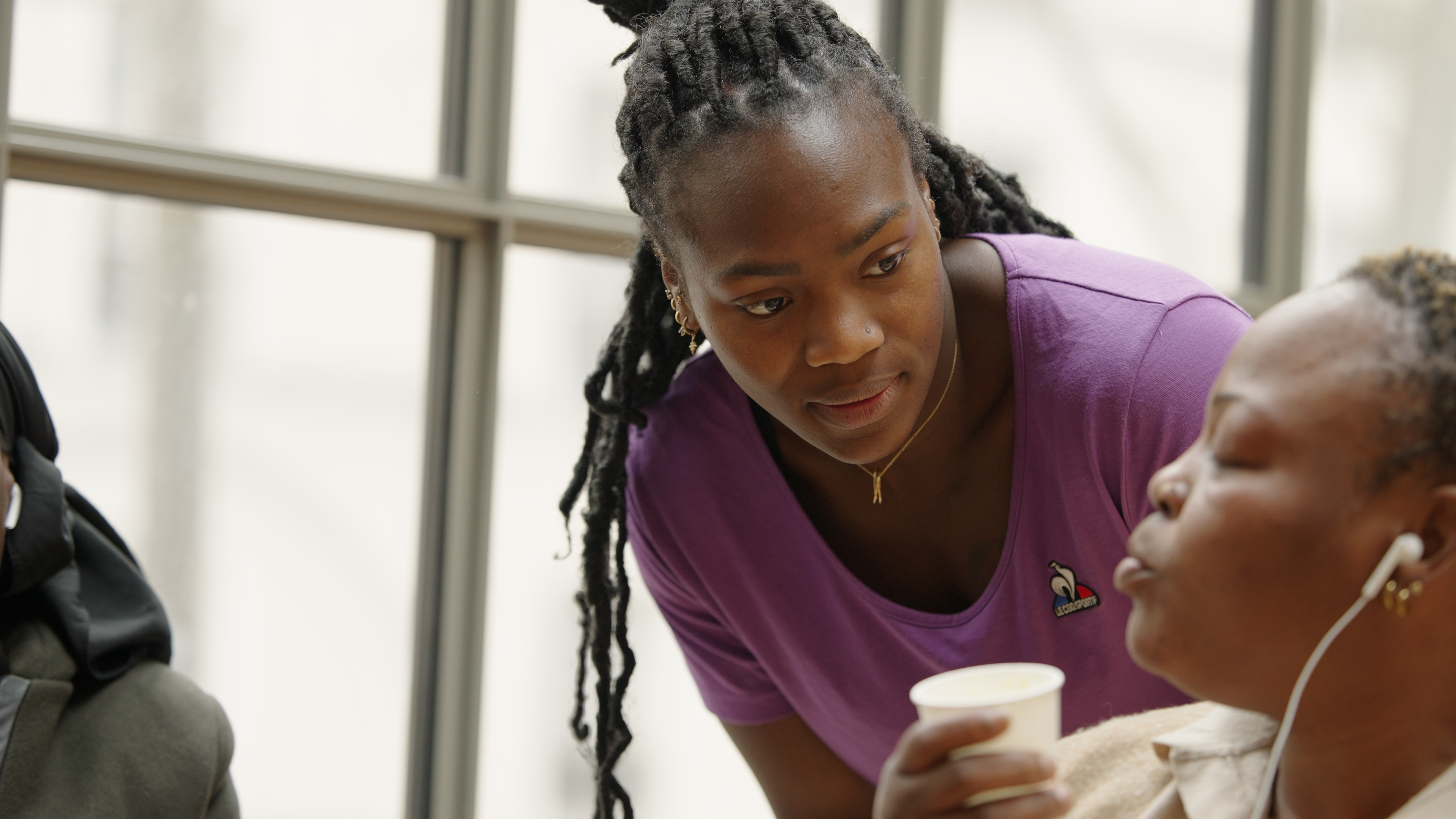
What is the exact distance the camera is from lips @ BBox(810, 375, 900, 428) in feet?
4.71

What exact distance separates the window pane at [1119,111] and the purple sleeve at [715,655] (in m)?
2.15

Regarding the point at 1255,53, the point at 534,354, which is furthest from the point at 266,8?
the point at 1255,53

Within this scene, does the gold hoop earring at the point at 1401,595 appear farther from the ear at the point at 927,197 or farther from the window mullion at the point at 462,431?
the window mullion at the point at 462,431

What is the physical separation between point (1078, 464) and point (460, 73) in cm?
202

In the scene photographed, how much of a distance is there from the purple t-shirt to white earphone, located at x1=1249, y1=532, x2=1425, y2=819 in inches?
18.6

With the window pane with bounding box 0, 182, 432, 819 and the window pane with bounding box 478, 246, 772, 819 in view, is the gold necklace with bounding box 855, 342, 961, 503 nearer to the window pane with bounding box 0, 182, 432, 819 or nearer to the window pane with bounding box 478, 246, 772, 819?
the window pane with bounding box 478, 246, 772, 819

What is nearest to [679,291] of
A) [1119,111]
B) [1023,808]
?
[1023,808]

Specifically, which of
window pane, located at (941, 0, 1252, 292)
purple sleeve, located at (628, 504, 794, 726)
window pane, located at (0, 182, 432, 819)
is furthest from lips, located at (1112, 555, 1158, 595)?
window pane, located at (941, 0, 1252, 292)

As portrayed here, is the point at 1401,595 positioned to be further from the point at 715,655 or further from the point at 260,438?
the point at 260,438

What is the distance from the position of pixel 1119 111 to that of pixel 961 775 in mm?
3501

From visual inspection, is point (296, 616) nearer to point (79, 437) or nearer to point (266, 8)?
point (79, 437)

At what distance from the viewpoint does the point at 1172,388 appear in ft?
4.72

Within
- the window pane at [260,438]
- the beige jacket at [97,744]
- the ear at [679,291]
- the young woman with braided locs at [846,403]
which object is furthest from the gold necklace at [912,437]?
the window pane at [260,438]

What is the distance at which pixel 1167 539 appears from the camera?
101cm
